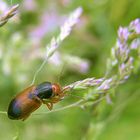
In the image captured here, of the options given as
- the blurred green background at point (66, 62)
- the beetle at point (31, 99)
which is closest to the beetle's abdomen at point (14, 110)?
the beetle at point (31, 99)

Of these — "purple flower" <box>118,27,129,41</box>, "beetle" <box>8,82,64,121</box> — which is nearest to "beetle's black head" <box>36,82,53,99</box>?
"beetle" <box>8,82,64,121</box>

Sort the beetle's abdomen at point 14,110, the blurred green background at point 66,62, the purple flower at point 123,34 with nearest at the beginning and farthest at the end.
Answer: the beetle's abdomen at point 14,110, the purple flower at point 123,34, the blurred green background at point 66,62

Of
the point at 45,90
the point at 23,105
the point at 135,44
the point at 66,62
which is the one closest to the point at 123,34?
the point at 135,44

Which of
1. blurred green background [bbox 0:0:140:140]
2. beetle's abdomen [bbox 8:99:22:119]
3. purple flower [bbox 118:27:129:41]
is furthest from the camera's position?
blurred green background [bbox 0:0:140:140]

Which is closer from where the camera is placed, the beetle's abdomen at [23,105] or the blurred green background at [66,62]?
the beetle's abdomen at [23,105]

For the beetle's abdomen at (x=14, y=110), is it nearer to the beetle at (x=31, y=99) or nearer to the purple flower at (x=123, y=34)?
the beetle at (x=31, y=99)

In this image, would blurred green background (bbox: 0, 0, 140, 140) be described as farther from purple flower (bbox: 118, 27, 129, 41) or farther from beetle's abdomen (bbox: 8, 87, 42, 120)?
beetle's abdomen (bbox: 8, 87, 42, 120)

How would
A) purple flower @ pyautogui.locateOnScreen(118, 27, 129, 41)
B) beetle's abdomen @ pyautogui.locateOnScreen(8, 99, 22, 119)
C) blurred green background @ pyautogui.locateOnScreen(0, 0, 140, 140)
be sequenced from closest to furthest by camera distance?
beetle's abdomen @ pyautogui.locateOnScreen(8, 99, 22, 119)
purple flower @ pyautogui.locateOnScreen(118, 27, 129, 41)
blurred green background @ pyautogui.locateOnScreen(0, 0, 140, 140)
